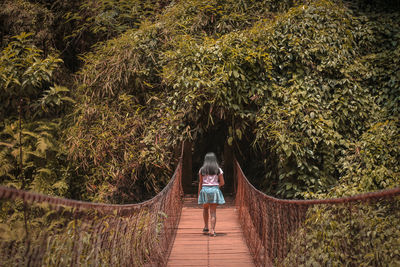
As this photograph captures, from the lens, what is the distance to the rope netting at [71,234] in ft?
3.90

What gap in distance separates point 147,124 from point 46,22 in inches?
119

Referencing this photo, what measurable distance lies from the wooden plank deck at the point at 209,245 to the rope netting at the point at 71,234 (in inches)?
22.1

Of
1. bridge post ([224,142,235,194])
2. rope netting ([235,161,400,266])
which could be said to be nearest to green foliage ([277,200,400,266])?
rope netting ([235,161,400,266])

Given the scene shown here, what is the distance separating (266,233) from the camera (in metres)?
3.27

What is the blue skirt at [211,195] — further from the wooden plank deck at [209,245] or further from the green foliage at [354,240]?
the green foliage at [354,240]

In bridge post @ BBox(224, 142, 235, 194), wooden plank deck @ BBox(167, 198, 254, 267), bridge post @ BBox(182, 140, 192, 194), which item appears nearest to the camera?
wooden plank deck @ BBox(167, 198, 254, 267)

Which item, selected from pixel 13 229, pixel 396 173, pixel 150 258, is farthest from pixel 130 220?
pixel 396 173

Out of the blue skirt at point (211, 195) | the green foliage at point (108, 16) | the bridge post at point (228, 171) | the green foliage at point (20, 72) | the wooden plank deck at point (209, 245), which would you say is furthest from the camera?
the bridge post at point (228, 171)

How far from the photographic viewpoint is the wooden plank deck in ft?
10.8

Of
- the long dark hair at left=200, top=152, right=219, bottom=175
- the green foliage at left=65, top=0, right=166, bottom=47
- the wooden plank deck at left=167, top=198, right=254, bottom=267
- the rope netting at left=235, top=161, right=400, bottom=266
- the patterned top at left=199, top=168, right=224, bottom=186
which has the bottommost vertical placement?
the wooden plank deck at left=167, top=198, right=254, bottom=267

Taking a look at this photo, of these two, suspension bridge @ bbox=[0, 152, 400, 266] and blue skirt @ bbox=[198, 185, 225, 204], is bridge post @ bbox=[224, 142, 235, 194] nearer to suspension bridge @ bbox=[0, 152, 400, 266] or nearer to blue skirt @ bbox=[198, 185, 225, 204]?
suspension bridge @ bbox=[0, 152, 400, 266]

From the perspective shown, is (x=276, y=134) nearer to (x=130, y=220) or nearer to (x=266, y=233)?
(x=266, y=233)

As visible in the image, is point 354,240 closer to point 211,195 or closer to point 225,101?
point 211,195

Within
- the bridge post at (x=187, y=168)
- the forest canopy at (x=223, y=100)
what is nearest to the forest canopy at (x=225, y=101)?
the forest canopy at (x=223, y=100)
